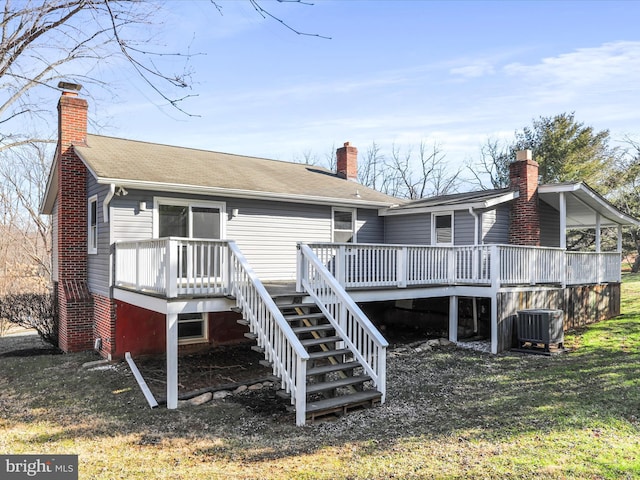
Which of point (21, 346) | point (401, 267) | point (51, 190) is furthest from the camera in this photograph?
point (51, 190)

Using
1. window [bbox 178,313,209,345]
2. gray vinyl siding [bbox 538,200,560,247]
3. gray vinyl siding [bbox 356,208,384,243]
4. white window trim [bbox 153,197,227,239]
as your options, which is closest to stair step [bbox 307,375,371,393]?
window [bbox 178,313,209,345]

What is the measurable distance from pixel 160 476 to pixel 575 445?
443 cm

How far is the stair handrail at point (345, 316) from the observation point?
6.79 meters

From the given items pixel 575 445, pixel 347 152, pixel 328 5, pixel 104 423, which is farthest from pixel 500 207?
pixel 104 423

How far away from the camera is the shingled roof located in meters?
9.72

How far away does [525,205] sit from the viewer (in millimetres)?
13203

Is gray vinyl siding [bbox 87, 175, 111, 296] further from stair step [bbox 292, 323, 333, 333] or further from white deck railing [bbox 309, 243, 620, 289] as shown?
stair step [bbox 292, 323, 333, 333]

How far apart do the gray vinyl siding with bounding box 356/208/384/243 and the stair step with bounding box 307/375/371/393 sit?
7.13 meters

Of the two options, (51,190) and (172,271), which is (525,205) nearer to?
(172,271)

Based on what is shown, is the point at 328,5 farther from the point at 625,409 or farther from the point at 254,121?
the point at 254,121

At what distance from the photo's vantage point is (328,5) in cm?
477

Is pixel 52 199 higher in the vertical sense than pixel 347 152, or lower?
lower

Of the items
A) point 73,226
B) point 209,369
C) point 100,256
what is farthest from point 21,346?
point 209,369

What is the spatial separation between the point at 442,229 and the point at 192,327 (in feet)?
24.5
